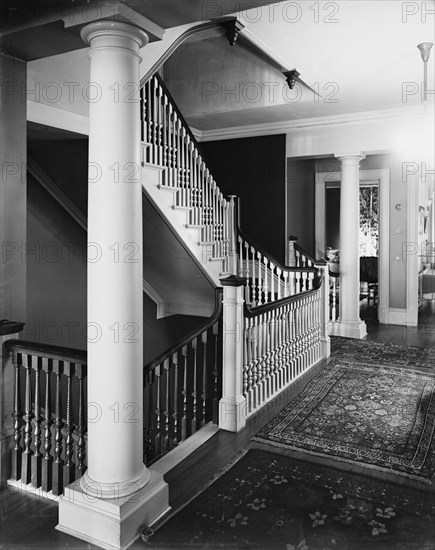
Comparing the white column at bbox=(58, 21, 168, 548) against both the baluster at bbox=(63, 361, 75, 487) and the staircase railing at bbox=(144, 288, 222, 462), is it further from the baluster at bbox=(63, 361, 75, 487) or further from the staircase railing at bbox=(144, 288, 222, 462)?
the staircase railing at bbox=(144, 288, 222, 462)

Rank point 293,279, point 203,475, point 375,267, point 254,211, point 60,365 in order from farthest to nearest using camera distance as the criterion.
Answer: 1. point 375,267
2. point 254,211
3. point 293,279
4. point 203,475
5. point 60,365

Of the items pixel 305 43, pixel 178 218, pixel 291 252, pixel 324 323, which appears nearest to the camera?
pixel 305 43

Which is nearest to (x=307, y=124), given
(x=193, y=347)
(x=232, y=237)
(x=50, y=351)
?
(x=232, y=237)

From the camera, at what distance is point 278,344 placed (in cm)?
462

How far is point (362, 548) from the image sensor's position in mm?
2332

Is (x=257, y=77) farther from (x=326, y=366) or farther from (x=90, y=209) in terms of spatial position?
(x=90, y=209)

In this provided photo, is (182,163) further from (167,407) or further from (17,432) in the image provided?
(17,432)

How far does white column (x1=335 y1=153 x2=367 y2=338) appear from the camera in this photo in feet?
23.7

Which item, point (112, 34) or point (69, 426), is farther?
point (69, 426)

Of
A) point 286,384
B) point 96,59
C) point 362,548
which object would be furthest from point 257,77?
point 362,548

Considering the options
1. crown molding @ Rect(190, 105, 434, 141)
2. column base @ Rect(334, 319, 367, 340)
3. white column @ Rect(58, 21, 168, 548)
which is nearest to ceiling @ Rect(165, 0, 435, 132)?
crown molding @ Rect(190, 105, 434, 141)

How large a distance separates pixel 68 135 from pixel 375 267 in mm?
8000

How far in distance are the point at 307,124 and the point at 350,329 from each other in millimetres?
2912

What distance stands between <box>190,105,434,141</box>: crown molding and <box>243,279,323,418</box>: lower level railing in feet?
8.32
